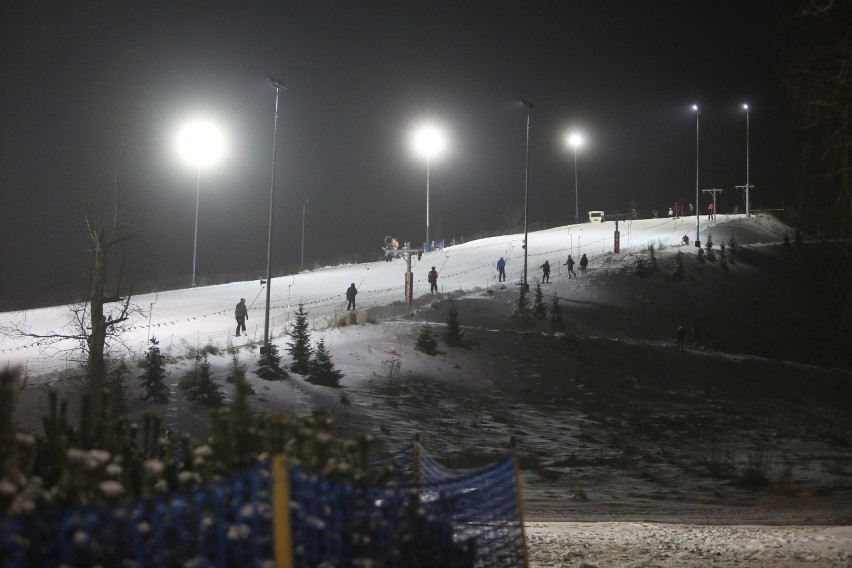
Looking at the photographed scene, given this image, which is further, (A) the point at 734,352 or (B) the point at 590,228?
(B) the point at 590,228

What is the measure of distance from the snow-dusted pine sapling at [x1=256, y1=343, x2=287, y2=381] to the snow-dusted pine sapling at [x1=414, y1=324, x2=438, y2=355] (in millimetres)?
6058

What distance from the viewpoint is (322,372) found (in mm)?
23766

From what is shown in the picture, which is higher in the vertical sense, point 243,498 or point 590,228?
point 590,228

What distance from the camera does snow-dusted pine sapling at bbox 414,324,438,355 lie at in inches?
1114

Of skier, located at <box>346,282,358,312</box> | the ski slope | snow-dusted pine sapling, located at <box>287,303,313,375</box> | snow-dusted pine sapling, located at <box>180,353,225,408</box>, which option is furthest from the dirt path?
→ skier, located at <box>346,282,358,312</box>

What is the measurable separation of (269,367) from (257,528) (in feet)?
64.9

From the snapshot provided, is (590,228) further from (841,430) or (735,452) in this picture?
(735,452)

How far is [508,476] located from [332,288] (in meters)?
41.1

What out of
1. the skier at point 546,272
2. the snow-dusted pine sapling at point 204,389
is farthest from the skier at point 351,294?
the snow-dusted pine sapling at point 204,389

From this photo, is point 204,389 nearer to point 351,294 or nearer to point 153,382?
point 153,382

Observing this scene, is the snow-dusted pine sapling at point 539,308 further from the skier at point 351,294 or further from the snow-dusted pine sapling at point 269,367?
the snow-dusted pine sapling at point 269,367

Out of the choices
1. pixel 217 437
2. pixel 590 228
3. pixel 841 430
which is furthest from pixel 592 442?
pixel 590 228

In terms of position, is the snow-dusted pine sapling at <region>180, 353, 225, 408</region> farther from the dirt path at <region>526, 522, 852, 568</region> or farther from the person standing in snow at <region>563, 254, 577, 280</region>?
the person standing in snow at <region>563, 254, 577, 280</region>

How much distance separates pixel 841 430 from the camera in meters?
23.9
